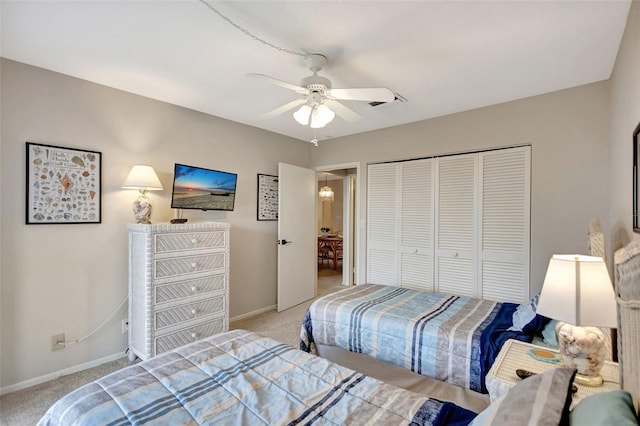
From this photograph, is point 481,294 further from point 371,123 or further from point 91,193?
point 91,193

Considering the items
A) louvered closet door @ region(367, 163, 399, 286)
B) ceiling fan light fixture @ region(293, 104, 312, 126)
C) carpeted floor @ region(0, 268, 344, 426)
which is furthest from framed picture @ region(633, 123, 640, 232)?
carpeted floor @ region(0, 268, 344, 426)

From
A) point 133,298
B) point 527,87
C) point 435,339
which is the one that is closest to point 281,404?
point 435,339

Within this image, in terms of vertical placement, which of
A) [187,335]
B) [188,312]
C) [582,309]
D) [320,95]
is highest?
[320,95]

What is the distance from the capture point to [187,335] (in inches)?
107

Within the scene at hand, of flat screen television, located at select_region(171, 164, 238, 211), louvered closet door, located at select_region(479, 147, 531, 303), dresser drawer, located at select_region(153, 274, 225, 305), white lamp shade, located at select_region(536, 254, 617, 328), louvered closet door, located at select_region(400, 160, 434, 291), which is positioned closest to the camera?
white lamp shade, located at select_region(536, 254, 617, 328)

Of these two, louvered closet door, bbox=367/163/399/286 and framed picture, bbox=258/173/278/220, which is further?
framed picture, bbox=258/173/278/220

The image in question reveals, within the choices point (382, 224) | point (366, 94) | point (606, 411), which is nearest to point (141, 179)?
point (366, 94)

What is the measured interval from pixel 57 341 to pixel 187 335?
0.99 meters

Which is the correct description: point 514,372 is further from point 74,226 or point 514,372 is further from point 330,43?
point 74,226

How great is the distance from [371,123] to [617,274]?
10.0 ft

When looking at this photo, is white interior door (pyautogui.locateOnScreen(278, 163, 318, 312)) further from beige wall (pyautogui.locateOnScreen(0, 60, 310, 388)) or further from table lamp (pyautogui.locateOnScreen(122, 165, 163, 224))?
table lamp (pyautogui.locateOnScreen(122, 165, 163, 224))

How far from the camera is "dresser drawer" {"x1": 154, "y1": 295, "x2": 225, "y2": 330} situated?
254 cm

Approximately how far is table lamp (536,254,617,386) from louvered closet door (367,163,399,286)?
8.22 ft

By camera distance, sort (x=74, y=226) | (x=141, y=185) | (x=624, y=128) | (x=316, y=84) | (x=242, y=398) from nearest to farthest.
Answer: (x=242, y=398) → (x=624, y=128) → (x=316, y=84) → (x=74, y=226) → (x=141, y=185)
